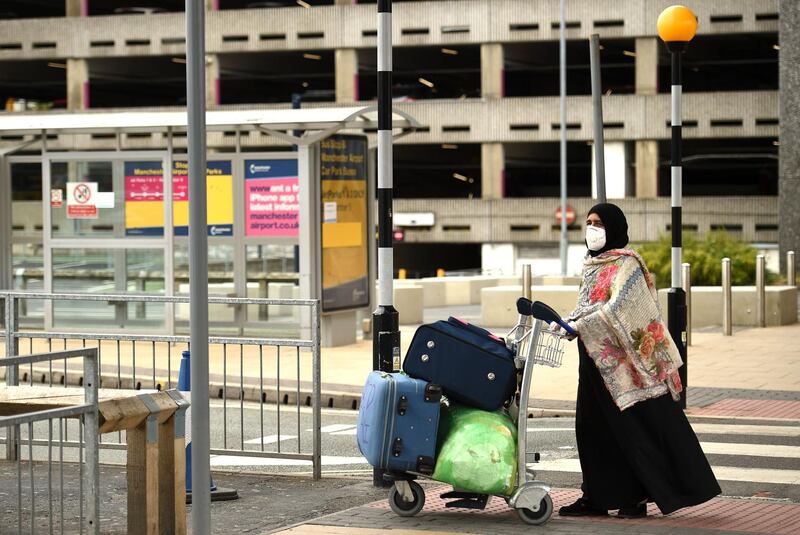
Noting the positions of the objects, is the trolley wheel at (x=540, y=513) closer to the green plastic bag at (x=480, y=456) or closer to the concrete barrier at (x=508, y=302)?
the green plastic bag at (x=480, y=456)

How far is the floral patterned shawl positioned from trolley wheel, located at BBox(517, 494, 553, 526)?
0.69 metres

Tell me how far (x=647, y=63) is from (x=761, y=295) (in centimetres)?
2963

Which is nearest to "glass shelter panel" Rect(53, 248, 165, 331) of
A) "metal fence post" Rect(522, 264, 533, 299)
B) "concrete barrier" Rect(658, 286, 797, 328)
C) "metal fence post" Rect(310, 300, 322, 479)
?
"metal fence post" Rect(522, 264, 533, 299)

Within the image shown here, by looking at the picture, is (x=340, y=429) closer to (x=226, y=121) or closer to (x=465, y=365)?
(x=465, y=365)

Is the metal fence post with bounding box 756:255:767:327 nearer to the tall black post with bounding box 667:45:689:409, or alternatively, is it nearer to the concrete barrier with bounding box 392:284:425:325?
→ the concrete barrier with bounding box 392:284:425:325

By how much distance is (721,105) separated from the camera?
50.8 m

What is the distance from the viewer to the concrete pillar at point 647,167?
2028 inches

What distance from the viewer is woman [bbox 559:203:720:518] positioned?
8.15 m

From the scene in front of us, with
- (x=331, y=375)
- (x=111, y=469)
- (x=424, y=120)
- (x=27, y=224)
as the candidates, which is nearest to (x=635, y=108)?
(x=424, y=120)

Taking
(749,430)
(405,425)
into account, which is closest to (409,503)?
(405,425)

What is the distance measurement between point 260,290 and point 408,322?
5.31 metres

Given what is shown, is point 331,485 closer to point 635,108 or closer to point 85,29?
point 635,108

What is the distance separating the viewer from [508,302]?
2447 centimetres

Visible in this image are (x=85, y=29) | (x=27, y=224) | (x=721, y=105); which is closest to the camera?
(x=27, y=224)
